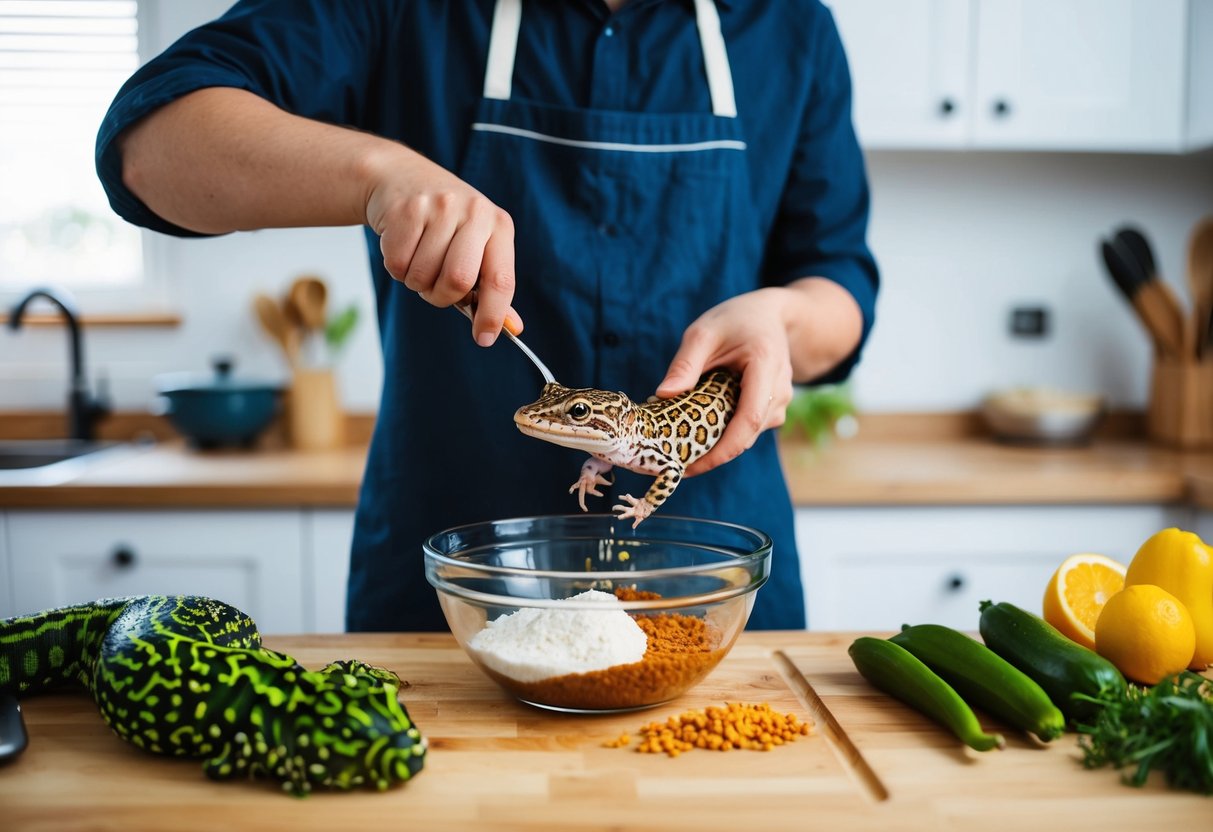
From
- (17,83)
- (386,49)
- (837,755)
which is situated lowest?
(837,755)

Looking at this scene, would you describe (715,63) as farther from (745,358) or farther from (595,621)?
(595,621)

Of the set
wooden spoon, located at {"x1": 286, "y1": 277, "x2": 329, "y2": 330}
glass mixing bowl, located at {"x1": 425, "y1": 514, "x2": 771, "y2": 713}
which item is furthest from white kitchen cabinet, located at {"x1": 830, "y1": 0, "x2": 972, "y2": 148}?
glass mixing bowl, located at {"x1": 425, "y1": 514, "x2": 771, "y2": 713}

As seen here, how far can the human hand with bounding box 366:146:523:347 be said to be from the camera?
1010mm

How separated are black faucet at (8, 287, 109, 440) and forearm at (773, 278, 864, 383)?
1948 mm

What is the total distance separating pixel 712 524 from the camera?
118 cm

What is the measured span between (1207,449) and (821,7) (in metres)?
1.81

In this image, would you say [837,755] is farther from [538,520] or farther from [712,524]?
[538,520]

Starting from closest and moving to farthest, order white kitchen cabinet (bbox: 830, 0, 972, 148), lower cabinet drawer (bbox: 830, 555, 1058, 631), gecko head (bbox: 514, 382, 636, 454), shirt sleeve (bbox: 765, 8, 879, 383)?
1. gecko head (bbox: 514, 382, 636, 454)
2. shirt sleeve (bbox: 765, 8, 879, 383)
3. lower cabinet drawer (bbox: 830, 555, 1058, 631)
4. white kitchen cabinet (bbox: 830, 0, 972, 148)

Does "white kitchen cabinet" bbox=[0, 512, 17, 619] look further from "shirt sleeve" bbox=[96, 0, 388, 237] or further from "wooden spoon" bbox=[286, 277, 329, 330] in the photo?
"shirt sleeve" bbox=[96, 0, 388, 237]


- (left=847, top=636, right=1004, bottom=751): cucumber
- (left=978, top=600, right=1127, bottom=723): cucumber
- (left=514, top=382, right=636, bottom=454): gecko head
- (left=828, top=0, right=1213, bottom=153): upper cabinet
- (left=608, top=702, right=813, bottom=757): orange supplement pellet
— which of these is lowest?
(left=608, top=702, right=813, bottom=757): orange supplement pellet

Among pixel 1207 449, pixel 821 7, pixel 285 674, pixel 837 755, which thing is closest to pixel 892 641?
pixel 837 755

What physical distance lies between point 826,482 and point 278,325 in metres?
1.46

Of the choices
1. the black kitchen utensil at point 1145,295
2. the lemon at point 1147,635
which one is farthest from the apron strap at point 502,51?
the black kitchen utensil at point 1145,295

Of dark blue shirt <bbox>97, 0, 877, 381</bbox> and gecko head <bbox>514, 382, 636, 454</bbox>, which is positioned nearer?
gecko head <bbox>514, 382, 636, 454</bbox>
